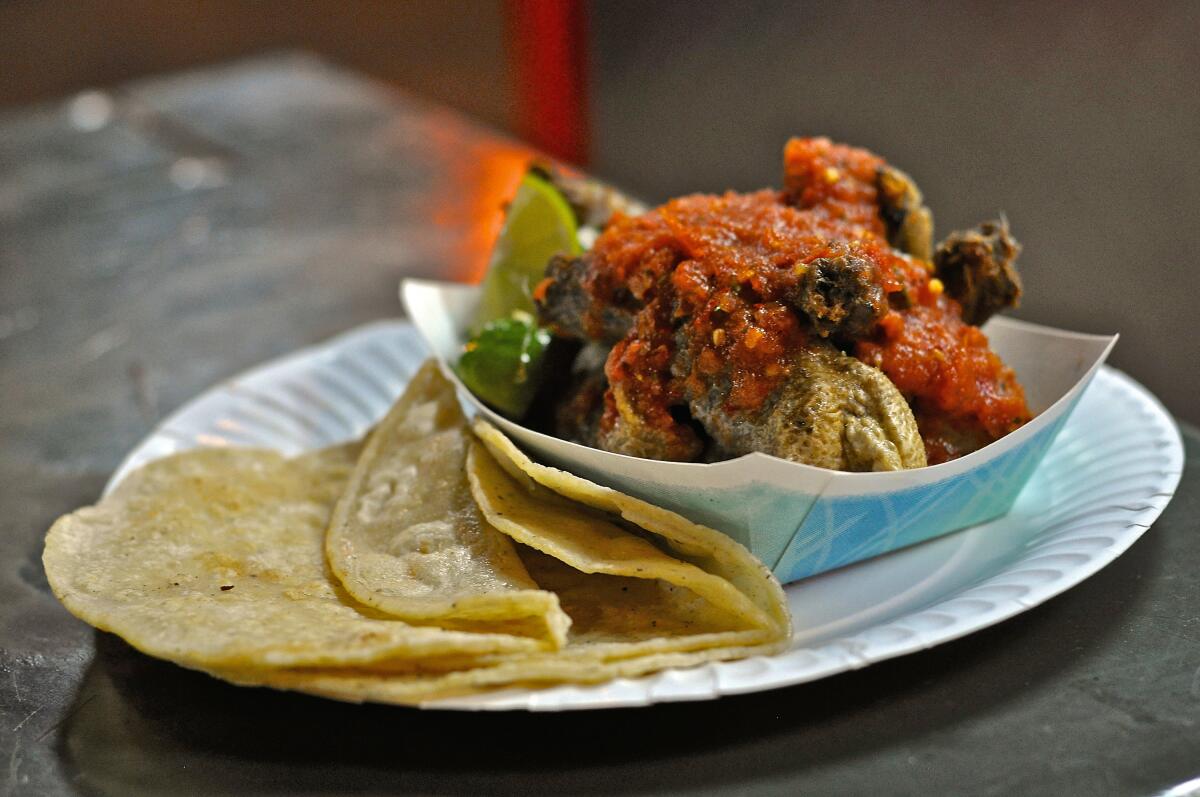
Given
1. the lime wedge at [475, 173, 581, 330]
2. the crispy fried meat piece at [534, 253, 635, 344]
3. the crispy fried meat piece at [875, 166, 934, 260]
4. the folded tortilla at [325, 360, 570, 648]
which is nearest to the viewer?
the folded tortilla at [325, 360, 570, 648]

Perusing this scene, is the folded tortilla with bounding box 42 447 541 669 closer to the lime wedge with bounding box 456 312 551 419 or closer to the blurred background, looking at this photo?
the lime wedge with bounding box 456 312 551 419

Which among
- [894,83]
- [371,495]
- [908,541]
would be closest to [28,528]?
[371,495]

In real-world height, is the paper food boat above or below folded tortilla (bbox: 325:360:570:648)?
above

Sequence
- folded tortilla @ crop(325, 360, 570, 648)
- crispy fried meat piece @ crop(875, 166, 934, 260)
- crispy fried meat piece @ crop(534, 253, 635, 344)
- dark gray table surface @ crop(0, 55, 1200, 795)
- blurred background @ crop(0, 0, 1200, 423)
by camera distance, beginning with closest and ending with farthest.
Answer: dark gray table surface @ crop(0, 55, 1200, 795), folded tortilla @ crop(325, 360, 570, 648), crispy fried meat piece @ crop(534, 253, 635, 344), crispy fried meat piece @ crop(875, 166, 934, 260), blurred background @ crop(0, 0, 1200, 423)

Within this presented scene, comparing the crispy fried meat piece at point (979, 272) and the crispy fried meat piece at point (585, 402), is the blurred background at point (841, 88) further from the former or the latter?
the crispy fried meat piece at point (585, 402)

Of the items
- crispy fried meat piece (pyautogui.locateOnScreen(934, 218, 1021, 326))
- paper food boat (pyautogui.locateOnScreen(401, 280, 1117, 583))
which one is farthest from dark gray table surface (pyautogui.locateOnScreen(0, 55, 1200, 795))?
crispy fried meat piece (pyautogui.locateOnScreen(934, 218, 1021, 326))

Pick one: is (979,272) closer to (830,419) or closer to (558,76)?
(830,419)
